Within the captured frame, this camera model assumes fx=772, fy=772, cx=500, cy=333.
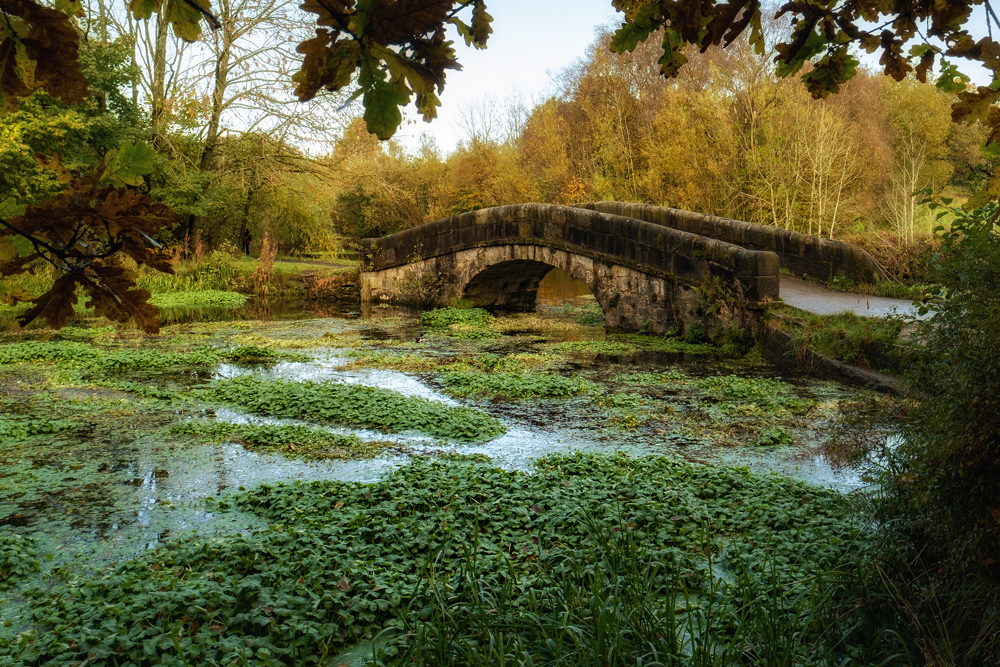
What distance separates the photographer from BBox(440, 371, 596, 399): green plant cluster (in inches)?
289

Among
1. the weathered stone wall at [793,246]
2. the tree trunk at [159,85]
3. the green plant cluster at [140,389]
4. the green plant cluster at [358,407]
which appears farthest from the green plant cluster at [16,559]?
the tree trunk at [159,85]

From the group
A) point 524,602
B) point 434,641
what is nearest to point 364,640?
point 434,641

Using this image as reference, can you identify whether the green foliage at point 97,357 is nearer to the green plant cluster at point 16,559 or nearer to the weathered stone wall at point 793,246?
the green plant cluster at point 16,559

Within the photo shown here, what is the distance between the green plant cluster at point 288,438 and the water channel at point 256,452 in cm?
14

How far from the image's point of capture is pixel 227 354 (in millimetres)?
9555

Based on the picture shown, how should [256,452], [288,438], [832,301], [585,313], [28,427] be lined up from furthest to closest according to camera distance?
[585,313], [832,301], [28,427], [288,438], [256,452]

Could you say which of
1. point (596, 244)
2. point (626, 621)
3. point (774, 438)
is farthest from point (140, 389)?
point (596, 244)

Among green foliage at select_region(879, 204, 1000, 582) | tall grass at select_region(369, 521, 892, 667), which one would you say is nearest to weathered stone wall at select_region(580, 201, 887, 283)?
green foliage at select_region(879, 204, 1000, 582)

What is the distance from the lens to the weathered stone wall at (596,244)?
31.2 ft

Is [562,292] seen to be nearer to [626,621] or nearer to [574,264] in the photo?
[574,264]

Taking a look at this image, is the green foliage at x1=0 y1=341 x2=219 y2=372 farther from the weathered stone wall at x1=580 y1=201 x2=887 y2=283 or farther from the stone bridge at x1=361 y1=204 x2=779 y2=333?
the weathered stone wall at x1=580 y1=201 x2=887 y2=283

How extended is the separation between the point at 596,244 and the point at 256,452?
25.5 ft

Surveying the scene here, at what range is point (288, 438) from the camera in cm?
560

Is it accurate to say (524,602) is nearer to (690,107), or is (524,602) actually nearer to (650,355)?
(650,355)
